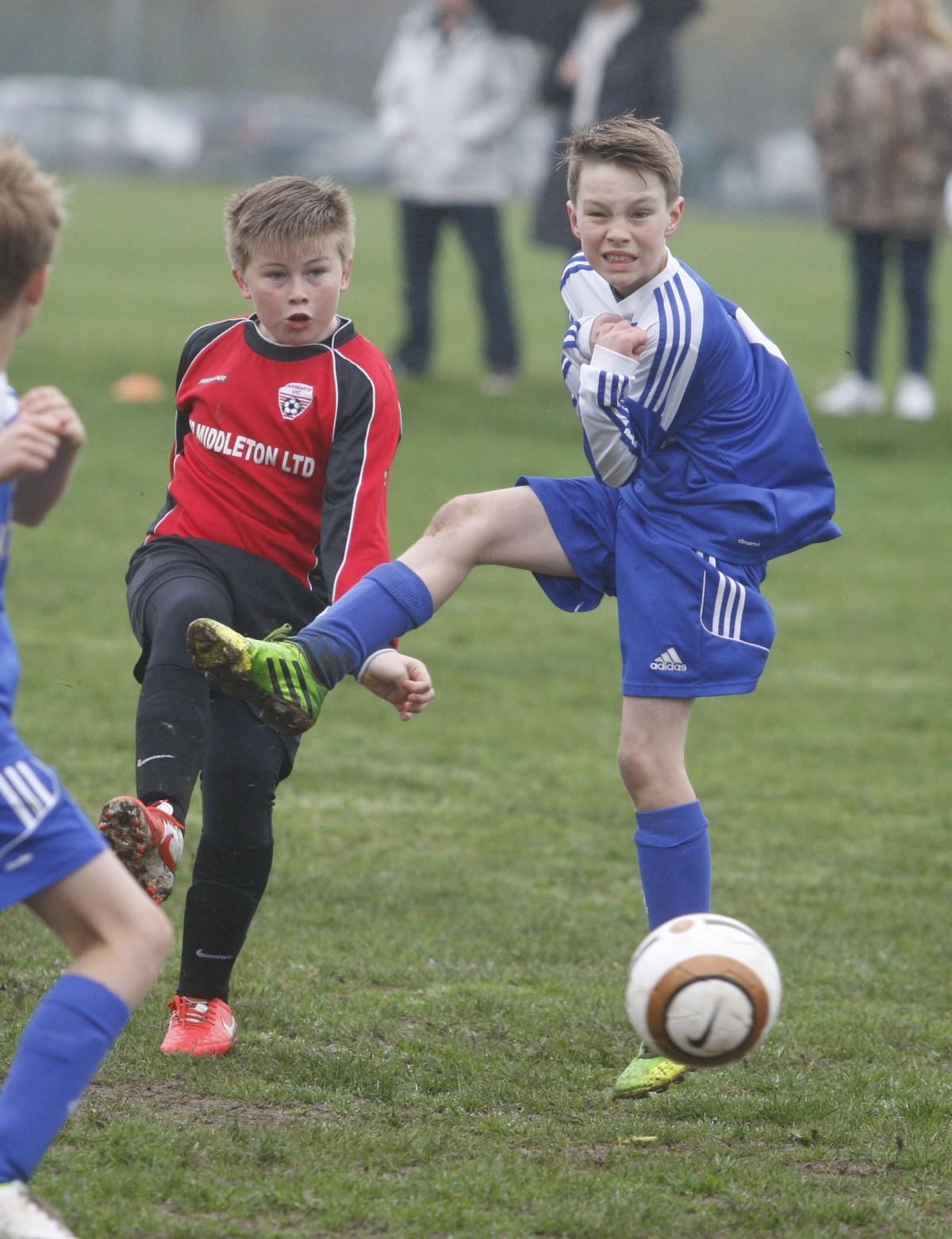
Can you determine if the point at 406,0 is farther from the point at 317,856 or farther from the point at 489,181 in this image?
the point at 317,856

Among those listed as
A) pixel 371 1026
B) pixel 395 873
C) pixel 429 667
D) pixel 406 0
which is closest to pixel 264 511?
pixel 371 1026

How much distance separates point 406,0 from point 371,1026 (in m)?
42.3

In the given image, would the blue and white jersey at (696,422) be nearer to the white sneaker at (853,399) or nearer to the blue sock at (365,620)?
the blue sock at (365,620)

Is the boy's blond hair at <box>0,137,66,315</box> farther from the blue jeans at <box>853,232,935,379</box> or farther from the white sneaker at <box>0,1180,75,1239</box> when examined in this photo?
the blue jeans at <box>853,232,935,379</box>

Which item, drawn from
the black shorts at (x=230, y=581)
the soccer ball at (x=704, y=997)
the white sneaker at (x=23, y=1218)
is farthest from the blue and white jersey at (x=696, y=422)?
the white sneaker at (x=23, y=1218)

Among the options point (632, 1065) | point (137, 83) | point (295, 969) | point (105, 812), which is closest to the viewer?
point (105, 812)

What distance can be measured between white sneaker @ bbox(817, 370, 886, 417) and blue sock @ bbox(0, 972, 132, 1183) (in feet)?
36.1

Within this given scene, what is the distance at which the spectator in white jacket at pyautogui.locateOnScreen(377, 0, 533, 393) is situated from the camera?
1277 centimetres

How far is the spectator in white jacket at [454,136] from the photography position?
41.9 ft

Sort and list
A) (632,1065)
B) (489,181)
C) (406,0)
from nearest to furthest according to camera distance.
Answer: (632,1065), (489,181), (406,0)

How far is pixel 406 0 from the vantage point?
4381 centimetres

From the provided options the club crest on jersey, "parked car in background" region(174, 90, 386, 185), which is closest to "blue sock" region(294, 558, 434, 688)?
the club crest on jersey

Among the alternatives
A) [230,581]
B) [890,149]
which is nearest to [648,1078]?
[230,581]

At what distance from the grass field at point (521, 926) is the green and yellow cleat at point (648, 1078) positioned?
6 centimetres
